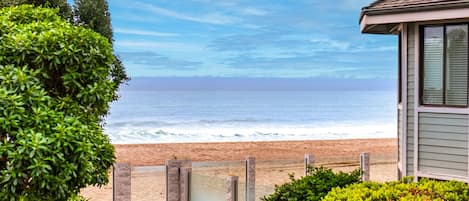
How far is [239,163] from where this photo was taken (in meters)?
11.5

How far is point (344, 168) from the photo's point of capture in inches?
519

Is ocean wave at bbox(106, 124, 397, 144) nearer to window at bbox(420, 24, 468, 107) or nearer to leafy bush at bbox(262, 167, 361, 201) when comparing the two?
leafy bush at bbox(262, 167, 361, 201)

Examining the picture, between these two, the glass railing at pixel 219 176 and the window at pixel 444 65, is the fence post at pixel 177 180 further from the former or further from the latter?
the window at pixel 444 65

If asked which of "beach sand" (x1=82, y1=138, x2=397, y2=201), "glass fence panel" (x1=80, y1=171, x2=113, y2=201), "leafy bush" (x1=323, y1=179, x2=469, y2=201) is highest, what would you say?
"leafy bush" (x1=323, y1=179, x2=469, y2=201)

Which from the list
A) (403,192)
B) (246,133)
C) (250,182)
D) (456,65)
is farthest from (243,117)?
Answer: (403,192)

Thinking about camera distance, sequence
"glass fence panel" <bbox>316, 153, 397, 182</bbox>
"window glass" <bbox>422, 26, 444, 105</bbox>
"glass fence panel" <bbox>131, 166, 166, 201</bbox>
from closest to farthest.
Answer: "window glass" <bbox>422, 26, 444, 105</bbox> → "glass fence panel" <bbox>131, 166, 166, 201</bbox> → "glass fence panel" <bbox>316, 153, 397, 182</bbox>

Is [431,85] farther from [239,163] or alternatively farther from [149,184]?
[149,184]

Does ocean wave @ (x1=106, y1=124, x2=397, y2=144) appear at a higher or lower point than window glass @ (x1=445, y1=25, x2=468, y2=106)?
lower

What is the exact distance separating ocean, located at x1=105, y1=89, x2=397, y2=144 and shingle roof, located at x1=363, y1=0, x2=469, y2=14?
2071cm

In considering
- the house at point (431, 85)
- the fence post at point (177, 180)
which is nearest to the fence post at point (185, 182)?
the fence post at point (177, 180)

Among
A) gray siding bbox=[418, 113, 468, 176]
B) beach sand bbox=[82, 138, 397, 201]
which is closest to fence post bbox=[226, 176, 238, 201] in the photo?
beach sand bbox=[82, 138, 397, 201]

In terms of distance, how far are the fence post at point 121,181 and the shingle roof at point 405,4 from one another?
4.67 meters

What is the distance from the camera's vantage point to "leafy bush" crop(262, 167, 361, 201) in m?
7.20

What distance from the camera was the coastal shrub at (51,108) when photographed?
484 cm
